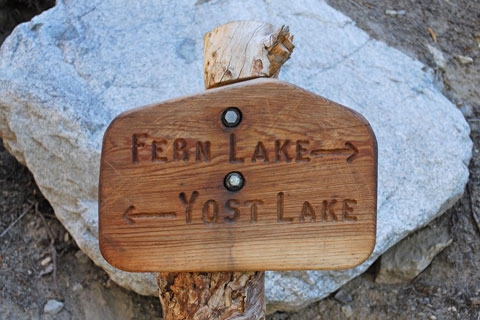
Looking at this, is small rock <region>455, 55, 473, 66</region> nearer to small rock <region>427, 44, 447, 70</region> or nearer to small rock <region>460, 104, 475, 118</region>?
small rock <region>427, 44, 447, 70</region>

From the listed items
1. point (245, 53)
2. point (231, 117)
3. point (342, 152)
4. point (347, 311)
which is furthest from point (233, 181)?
point (347, 311)

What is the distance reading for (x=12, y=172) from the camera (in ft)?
10.0

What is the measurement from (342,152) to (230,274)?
1.65 feet

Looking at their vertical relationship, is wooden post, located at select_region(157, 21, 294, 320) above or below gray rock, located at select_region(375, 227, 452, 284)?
above

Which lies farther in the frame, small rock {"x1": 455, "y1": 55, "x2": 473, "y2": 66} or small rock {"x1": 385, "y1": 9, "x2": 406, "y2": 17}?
small rock {"x1": 385, "y1": 9, "x2": 406, "y2": 17}

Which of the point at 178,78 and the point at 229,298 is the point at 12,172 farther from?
the point at 229,298

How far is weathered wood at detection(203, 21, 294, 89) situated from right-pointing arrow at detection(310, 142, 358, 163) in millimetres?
358

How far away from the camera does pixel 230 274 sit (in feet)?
5.16

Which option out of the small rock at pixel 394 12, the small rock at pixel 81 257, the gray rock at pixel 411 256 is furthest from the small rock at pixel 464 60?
the small rock at pixel 81 257

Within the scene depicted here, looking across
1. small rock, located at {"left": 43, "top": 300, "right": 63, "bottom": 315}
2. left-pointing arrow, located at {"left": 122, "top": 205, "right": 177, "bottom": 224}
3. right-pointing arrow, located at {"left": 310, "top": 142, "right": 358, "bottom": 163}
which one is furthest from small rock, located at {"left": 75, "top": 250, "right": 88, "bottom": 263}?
right-pointing arrow, located at {"left": 310, "top": 142, "right": 358, "bottom": 163}

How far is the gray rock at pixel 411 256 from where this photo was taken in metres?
2.67

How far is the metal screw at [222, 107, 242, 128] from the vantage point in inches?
55.7

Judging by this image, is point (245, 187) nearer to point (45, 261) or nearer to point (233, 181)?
point (233, 181)

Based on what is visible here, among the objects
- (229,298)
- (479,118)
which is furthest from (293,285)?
(479,118)
